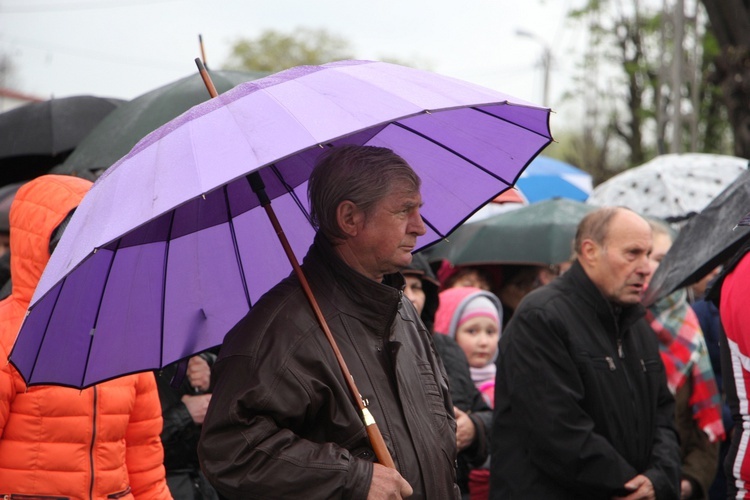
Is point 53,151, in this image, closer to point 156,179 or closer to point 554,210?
point 554,210

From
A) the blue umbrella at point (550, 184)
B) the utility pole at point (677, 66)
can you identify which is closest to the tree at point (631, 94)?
the utility pole at point (677, 66)

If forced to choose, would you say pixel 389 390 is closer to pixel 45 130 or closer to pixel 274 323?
pixel 274 323

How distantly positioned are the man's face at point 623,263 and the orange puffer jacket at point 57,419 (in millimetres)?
2153

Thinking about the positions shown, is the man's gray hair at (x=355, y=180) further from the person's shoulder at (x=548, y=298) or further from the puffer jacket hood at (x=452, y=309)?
the puffer jacket hood at (x=452, y=309)

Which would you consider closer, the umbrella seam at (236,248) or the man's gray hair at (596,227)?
the umbrella seam at (236,248)

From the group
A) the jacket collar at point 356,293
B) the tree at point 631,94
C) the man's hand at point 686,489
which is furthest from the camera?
the tree at point 631,94

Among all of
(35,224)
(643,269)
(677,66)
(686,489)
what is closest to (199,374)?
(35,224)

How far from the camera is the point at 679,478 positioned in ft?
15.3

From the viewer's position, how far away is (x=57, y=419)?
3.54 metres

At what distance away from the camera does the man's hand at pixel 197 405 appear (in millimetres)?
4508

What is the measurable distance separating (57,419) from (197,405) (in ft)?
3.49

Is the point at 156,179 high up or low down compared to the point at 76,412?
up

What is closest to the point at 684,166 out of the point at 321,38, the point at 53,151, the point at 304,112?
the point at 53,151

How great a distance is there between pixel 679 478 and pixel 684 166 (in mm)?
4444
